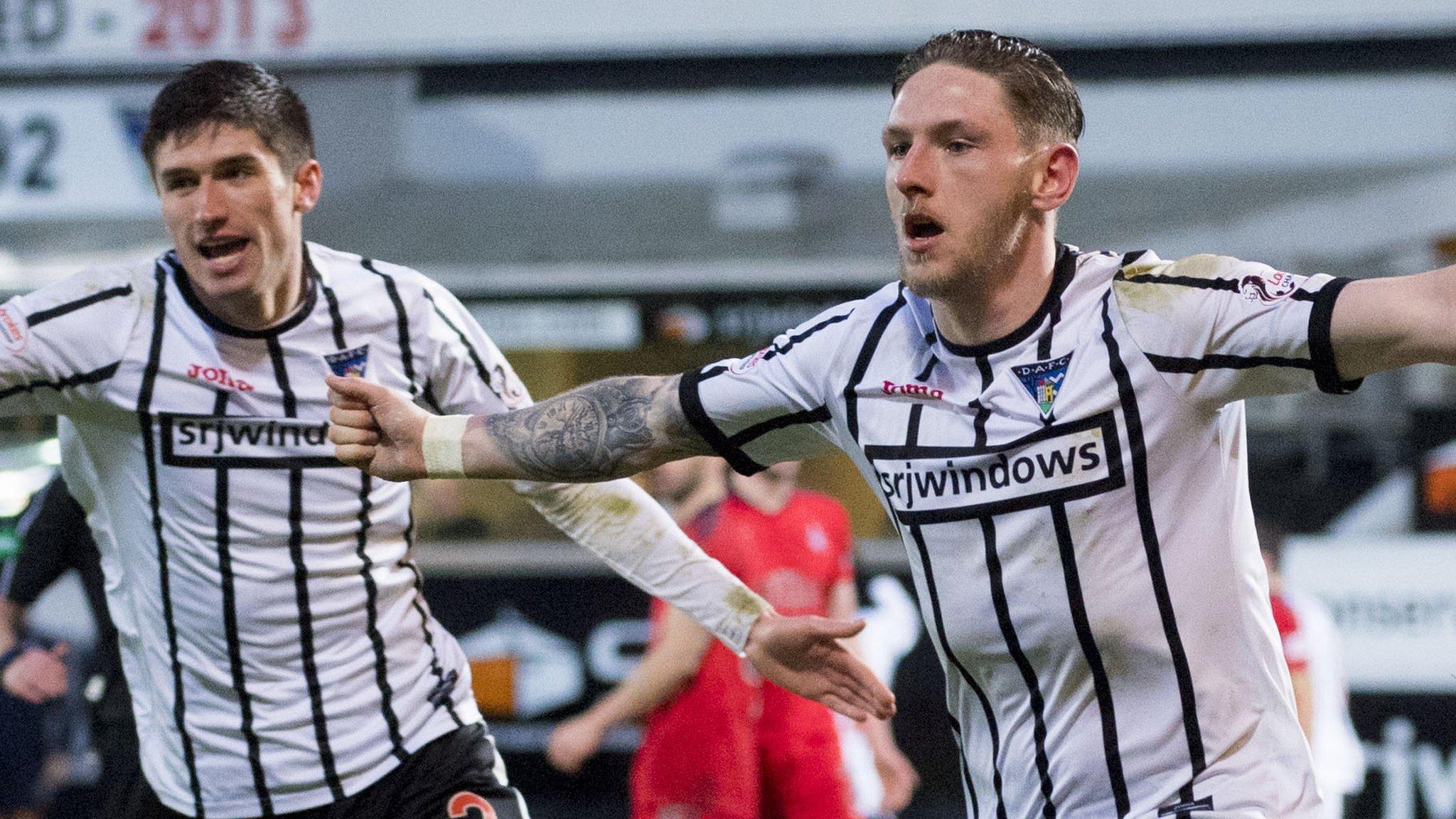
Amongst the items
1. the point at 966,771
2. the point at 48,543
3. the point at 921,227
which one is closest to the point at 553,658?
the point at 48,543

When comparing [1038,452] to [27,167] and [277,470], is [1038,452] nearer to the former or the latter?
[277,470]

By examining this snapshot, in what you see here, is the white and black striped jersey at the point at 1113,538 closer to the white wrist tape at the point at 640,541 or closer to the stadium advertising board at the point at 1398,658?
the white wrist tape at the point at 640,541

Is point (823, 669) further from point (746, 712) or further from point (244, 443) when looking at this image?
point (746, 712)

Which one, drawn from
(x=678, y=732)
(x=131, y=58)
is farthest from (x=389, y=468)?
(x=131, y=58)

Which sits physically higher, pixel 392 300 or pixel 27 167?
pixel 27 167

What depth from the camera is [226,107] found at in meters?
3.64

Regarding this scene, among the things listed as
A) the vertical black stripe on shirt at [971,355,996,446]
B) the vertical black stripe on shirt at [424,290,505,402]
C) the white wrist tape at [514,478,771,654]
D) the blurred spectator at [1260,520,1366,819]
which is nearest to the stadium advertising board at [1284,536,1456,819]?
the blurred spectator at [1260,520,1366,819]

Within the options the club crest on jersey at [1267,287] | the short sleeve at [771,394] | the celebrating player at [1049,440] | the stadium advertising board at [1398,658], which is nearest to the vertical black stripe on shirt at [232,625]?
the celebrating player at [1049,440]

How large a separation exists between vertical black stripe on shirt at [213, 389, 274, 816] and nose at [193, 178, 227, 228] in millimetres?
370

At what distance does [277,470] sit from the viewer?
3.64m

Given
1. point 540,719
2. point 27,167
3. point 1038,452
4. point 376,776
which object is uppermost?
point 27,167

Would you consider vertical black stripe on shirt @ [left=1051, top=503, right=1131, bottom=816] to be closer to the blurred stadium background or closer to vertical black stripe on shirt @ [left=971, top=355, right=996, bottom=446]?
vertical black stripe on shirt @ [left=971, top=355, right=996, bottom=446]

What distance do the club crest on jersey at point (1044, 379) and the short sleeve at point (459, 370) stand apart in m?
1.33

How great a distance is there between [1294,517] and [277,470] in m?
5.56
